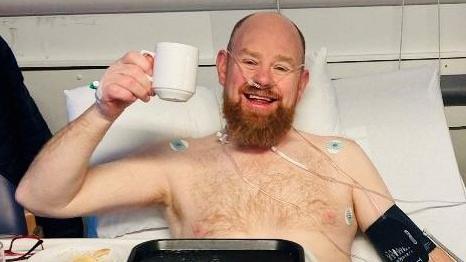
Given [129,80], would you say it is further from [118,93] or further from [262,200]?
[262,200]

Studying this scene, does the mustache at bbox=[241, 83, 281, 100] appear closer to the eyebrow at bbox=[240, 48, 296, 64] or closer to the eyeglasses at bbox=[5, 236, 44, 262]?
the eyebrow at bbox=[240, 48, 296, 64]

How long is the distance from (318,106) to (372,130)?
20 cm

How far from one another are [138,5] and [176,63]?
1061mm

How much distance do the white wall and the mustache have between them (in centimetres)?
62

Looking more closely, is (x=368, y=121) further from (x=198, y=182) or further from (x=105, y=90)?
(x=105, y=90)

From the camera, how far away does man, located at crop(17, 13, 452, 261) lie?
1422 millimetres

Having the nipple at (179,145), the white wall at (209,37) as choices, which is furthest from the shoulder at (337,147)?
the white wall at (209,37)

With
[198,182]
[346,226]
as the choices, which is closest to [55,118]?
[198,182]

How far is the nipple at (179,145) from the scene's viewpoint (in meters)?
1.59

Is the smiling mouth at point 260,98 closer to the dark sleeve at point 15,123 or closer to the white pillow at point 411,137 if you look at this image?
the white pillow at point 411,137

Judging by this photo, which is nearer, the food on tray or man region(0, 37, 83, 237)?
the food on tray

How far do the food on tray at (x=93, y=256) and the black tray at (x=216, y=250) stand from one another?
0.14 m

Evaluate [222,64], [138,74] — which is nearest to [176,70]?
[138,74]

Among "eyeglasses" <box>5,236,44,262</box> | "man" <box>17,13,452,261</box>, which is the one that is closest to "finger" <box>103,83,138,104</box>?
"man" <box>17,13,452,261</box>
